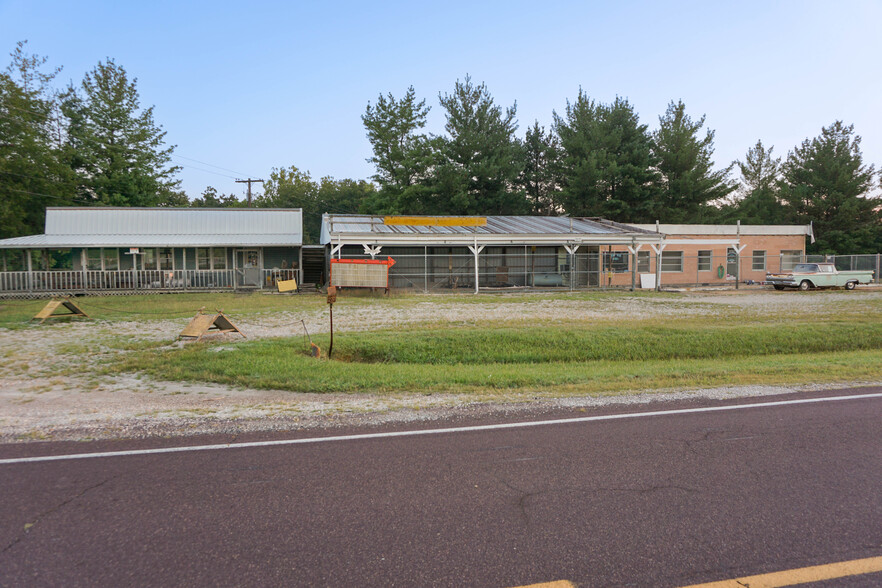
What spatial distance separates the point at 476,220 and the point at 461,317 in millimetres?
13074

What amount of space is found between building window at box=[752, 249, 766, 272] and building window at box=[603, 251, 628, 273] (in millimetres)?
9624

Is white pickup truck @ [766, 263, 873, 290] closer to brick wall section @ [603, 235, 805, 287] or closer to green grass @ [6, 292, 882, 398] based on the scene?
brick wall section @ [603, 235, 805, 287]

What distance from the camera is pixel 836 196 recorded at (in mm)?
44781

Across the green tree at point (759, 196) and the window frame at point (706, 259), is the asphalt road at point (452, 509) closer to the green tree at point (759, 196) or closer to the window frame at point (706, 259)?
the window frame at point (706, 259)

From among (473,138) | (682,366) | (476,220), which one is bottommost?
(682,366)

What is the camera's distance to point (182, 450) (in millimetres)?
4902

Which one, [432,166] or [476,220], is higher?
[432,166]

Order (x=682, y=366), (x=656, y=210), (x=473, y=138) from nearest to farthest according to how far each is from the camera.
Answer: (x=682, y=366)
(x=473, y=138)
(x=656, y=210)

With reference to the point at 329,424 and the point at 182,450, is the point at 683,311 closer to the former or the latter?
the point at 329,424

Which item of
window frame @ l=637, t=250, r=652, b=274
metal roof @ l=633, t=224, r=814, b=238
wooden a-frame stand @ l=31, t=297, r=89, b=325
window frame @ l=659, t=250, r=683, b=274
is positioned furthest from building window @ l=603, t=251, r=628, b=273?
wooden a-frame stand @ l=31, t=297, r=89, b=325

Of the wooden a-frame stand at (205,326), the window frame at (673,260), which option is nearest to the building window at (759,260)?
the window frame at (673,260)

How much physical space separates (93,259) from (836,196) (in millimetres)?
56780

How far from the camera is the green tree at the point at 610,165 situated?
41469 mm

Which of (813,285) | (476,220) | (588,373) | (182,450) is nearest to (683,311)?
(588,373)
